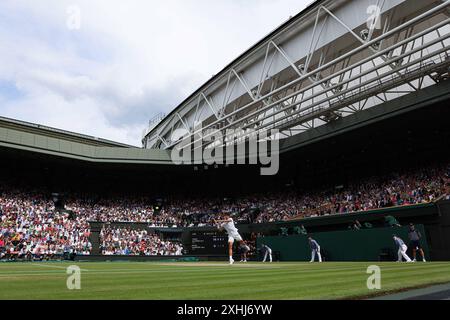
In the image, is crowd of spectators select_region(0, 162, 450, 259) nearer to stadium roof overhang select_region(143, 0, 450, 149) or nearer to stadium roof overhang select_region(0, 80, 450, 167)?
stadium roof overhang select_region(0, 80, 450, 167)

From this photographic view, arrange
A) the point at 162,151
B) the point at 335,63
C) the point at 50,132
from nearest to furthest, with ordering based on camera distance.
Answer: the point at 335,63, the point at 162,151, the point at 50,132

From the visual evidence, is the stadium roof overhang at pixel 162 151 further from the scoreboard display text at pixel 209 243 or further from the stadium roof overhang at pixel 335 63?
the scoreboard display text at pixel 209 243

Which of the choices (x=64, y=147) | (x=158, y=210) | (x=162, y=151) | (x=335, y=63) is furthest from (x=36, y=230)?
(x=335, y=63)

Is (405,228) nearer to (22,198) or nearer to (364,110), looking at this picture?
(364,110)

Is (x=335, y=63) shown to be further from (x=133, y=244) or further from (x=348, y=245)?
(x=133, y=244)

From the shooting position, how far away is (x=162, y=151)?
4150 centimetres

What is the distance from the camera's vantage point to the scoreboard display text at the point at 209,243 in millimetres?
37125

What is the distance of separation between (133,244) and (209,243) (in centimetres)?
750

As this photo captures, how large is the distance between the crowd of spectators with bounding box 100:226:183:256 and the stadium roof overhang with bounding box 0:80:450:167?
7665 mm

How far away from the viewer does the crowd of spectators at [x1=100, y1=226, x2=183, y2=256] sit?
119 feet

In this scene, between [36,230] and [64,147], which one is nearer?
[36,230]

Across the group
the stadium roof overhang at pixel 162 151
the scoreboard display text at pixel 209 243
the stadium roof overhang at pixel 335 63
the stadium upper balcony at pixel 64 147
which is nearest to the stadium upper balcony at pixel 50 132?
the stadium upper balcony at pixel 64 147

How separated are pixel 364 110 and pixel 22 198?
3357 centimetres

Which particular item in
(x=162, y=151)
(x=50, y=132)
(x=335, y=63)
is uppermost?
(x=50, y=132)
